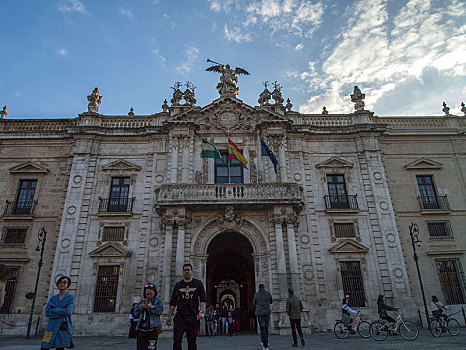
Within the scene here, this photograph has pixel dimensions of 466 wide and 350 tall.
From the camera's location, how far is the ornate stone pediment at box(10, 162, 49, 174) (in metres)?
20.1

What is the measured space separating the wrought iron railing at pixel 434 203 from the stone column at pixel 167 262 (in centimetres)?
1516

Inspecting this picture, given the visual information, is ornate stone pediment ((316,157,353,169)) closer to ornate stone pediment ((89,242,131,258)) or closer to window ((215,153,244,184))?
window ((215,153,244,184))

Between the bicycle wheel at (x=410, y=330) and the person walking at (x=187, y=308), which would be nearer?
the person walking at (x=187, y=308)

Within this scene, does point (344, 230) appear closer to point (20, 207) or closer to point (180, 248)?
point (180, 248)

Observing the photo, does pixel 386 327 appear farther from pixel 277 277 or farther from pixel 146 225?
pixel 146 225

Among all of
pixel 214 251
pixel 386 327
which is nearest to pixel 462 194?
pixel 386 327

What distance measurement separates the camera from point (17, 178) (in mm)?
20109

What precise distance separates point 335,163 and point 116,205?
1395 cm

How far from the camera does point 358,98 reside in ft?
74.2

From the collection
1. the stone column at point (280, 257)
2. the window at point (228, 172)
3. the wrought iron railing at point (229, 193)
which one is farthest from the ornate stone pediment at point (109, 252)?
the stone column at point (280, 257)

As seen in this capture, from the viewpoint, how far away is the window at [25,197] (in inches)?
761

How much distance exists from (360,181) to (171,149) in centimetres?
1210

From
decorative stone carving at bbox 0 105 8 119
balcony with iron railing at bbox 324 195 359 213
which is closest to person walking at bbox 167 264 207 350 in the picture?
balcony with iron railing at bbox 324 195 359 213

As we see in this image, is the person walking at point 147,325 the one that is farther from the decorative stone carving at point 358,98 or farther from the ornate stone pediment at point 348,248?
the decorative stone carving at point 358,98
